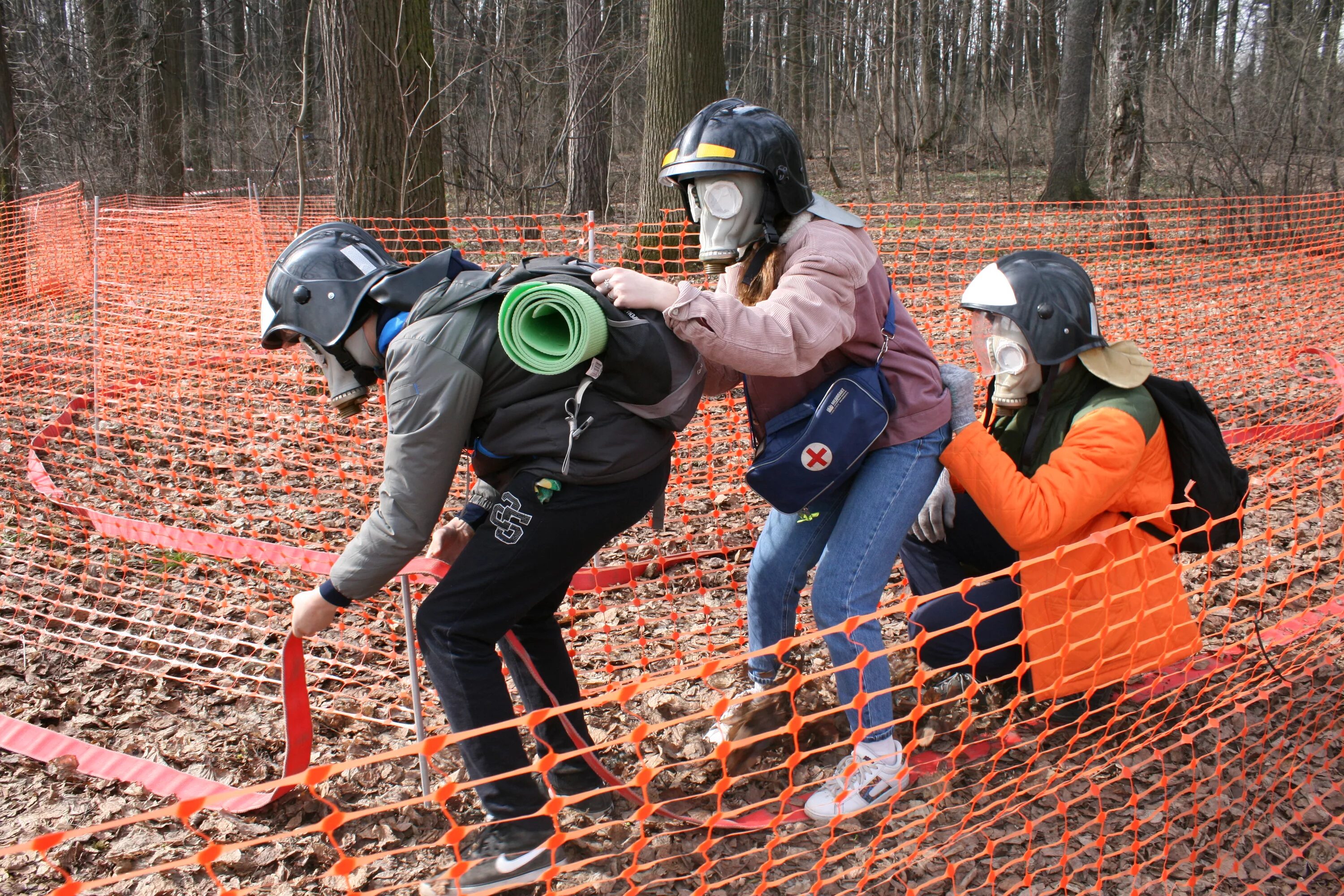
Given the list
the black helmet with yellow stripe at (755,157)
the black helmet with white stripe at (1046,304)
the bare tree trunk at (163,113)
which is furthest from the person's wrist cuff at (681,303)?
the bare tree trunk at (163,113)

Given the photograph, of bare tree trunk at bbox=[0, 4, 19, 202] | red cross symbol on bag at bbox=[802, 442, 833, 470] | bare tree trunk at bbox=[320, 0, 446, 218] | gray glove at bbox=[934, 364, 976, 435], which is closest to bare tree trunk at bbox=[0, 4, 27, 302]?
bare tree trunk at bbox=[0, 4, 19, 202]

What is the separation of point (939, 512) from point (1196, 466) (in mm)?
768

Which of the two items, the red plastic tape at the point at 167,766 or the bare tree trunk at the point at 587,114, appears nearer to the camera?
the red plastic tape at the point at 167,766

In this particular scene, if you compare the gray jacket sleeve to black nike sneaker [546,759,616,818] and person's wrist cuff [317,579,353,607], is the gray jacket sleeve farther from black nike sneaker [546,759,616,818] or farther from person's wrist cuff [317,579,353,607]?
black nike sneaker [546,759,616,818]

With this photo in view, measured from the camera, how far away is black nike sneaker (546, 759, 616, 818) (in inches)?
114

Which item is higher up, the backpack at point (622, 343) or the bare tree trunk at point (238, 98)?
the bare tree trunk at point (238, 98)

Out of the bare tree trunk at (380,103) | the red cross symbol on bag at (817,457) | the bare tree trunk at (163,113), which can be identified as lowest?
the red cross symbol on bag at (817,457)

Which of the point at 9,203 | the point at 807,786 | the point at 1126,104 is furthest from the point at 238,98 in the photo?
the point at 807,786

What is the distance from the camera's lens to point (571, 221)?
→ 12664mm

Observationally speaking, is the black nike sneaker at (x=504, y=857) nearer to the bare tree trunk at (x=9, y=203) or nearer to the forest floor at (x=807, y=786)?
the forest floor at (x=807, y=786)

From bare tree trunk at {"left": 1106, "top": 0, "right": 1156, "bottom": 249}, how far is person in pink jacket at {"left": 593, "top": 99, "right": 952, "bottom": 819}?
12.4 metres

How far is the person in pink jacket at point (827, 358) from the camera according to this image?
248 cm

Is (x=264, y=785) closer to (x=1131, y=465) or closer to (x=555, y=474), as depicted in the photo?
(x=555, y=474)

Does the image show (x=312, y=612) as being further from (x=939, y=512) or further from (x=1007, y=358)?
(x=1007, y=358)
